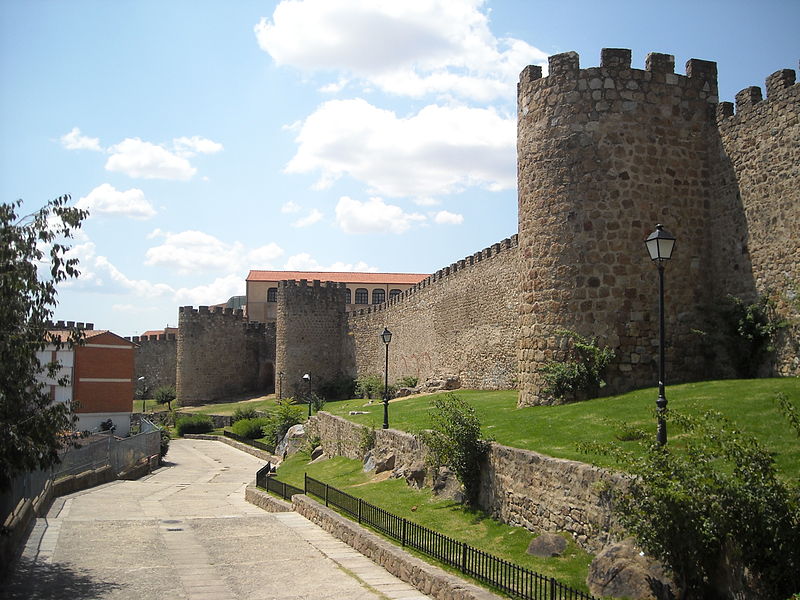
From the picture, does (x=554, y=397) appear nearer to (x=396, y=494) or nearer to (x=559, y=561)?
(x=396, y=494)

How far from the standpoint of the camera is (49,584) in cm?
1130

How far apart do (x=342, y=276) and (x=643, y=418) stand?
80.4m

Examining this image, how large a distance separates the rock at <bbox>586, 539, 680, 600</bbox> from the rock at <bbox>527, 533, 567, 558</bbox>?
1.25 metres

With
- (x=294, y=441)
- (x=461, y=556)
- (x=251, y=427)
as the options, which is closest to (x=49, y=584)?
(x=461, y=556)

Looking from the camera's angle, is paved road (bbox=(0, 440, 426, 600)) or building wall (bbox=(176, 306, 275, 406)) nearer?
paved road (bbox=(0, 440, 426, 600))

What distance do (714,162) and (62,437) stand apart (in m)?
13.4

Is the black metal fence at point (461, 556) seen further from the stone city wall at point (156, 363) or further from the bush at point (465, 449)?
the stone city wall at point (156, 363)

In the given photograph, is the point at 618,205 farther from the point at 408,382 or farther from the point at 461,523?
the point at 408,382

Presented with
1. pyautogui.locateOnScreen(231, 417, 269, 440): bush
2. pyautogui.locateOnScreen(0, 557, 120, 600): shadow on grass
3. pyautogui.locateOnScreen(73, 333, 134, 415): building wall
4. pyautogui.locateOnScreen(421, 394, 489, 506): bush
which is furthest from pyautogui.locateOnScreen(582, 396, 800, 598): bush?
pyautogui.locateOnScreen(73, 333, 134, 415): building wall

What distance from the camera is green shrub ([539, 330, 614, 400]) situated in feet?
51.1

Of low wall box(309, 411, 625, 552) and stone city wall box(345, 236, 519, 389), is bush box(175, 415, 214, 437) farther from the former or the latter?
low wall box(309, 411, 625, 552)

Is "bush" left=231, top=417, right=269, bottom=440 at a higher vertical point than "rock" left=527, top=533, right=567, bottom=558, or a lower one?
lower

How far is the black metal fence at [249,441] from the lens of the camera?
37.4 metres

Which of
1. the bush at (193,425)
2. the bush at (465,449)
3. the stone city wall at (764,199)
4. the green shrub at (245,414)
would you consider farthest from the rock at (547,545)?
the bush at (193,425)
